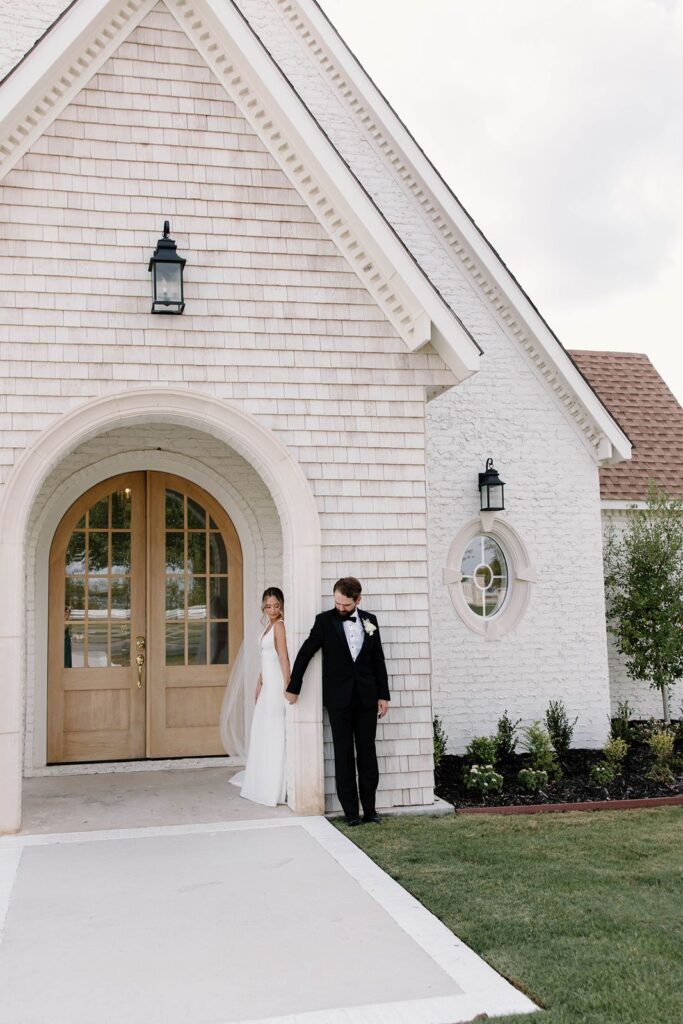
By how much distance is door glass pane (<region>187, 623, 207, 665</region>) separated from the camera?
908 cm

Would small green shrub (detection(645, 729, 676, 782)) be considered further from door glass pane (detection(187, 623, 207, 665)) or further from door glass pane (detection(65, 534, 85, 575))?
door glass pane (detection(65, 534, 85, 575))

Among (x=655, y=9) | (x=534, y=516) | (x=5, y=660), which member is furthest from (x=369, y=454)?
(x=655, y=9)

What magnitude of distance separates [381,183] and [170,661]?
6.22 m

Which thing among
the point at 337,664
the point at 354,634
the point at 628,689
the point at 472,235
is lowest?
the point at 628,689

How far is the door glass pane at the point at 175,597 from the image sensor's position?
9.09 m

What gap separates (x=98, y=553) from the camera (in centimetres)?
902

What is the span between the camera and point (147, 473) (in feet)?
29.9

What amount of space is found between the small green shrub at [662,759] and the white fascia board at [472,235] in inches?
133

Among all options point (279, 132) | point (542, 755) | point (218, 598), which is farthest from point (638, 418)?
point (279, 132)

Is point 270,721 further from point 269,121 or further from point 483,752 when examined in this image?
point 269,121

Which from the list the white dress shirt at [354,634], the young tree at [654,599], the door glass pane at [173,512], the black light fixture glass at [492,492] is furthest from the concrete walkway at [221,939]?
the young tree at [654,599]

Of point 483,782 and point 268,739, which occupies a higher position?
point 268,739

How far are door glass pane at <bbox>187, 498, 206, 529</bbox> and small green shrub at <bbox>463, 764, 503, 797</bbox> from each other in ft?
11.6

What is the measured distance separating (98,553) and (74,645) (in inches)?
35.9
